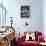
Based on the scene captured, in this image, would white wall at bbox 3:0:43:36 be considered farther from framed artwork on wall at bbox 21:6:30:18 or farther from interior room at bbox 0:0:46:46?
framed artwork on wall at bbox 21:6:30:18

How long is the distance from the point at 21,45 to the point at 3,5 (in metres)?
2.03

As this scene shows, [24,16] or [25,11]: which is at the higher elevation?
[25,11]

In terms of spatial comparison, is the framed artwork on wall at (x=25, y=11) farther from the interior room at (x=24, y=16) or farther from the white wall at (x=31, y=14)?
the white wall at (x=31, y=14)

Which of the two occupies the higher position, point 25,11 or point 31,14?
point 25,11

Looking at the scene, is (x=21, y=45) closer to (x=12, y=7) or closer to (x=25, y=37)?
(x=25, y=37)

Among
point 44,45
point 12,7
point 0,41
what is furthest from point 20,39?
point 0,41

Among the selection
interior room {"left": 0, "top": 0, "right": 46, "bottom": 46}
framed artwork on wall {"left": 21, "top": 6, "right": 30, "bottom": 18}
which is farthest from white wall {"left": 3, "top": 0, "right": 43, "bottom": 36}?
framed artwork on wall {"left": 21, "top": 6, "right": 30, "bottom": 18}

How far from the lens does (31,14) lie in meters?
6.10

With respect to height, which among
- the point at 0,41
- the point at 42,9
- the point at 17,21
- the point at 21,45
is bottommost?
the point at 21,45

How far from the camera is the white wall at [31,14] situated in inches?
240

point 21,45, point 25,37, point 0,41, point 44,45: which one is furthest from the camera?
point 25,37

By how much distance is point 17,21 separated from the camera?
6117mm

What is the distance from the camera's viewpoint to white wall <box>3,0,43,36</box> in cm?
609

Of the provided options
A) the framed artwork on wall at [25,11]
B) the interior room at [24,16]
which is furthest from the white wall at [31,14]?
the framed artwork on wall at [25,11]
